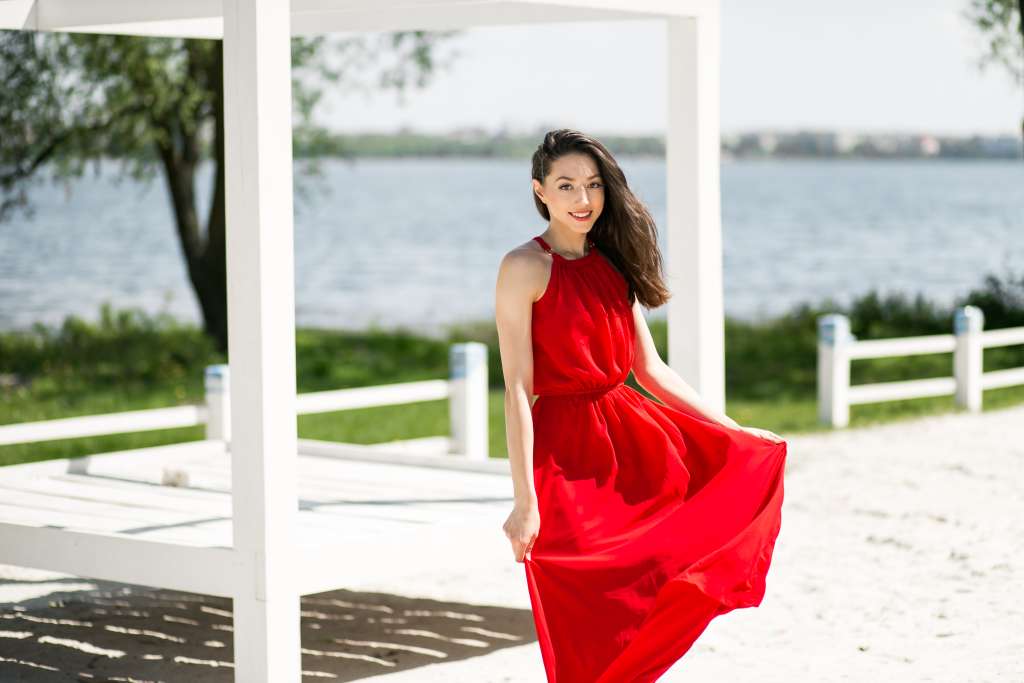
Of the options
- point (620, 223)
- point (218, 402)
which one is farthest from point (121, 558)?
point (218, 402)

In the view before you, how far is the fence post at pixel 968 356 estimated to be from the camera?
571 inches

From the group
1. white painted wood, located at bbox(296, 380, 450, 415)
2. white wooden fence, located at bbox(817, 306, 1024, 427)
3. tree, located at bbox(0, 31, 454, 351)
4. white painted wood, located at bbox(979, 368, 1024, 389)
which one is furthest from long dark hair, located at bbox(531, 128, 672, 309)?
tree, located at bbox(0, 31, 454, 351)

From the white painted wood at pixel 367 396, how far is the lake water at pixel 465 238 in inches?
990

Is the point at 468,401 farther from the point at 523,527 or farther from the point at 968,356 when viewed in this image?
the point at 968,356

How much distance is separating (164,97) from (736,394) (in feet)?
24.6

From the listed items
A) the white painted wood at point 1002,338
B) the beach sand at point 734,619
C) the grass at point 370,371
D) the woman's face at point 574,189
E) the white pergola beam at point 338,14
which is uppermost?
the white pergola beam at point 338,14

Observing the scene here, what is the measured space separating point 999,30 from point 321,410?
10.1 meters

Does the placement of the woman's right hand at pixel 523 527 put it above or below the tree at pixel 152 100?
below

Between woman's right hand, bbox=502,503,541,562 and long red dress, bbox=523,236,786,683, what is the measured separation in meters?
0.05

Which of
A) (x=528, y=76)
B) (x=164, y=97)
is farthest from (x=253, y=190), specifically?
(x=528, y=76)

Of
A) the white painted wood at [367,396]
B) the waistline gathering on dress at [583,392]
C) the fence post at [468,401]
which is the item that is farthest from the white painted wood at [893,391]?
the waistline gathering on dress at [583,392]

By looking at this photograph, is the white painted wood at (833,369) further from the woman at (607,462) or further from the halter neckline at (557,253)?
the halter neckline at (557,253)

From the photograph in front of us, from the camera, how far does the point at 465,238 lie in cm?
5919

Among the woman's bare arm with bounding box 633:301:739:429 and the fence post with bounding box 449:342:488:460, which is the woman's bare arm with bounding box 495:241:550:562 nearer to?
the woman's bare arm with bounding box 633:301:739:429
